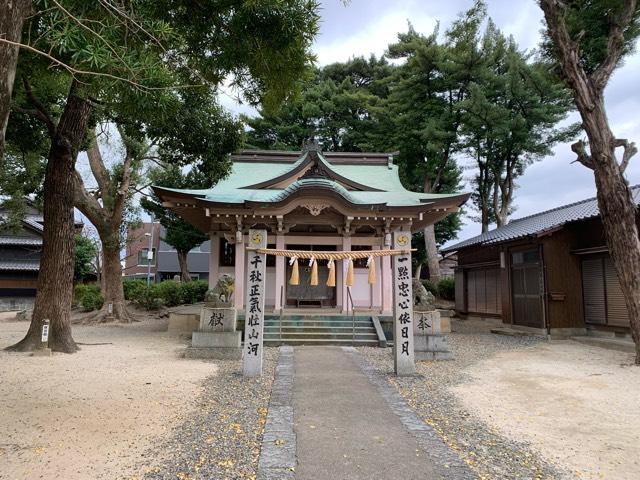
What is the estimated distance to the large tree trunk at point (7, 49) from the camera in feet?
9.32

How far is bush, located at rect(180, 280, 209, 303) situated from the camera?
874 inches

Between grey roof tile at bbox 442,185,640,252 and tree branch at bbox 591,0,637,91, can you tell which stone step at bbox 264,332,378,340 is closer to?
grey roof tile at bbox 442,185,640,252

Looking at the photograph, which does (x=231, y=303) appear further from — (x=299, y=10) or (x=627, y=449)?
(x=627, y=449)

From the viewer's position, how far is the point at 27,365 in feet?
25.3

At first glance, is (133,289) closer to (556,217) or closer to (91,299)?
(91,299)

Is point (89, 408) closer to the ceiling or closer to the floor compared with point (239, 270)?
closer to the floor

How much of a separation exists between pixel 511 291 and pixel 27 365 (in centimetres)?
1430

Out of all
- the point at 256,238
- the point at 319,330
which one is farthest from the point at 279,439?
the point at 319,330

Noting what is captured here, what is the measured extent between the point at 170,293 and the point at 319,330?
40.9ft

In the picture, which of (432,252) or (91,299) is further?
(432,252)

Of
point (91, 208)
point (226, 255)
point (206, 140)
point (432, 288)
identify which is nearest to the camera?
point (206, 140)

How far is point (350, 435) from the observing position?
4195 millimetres

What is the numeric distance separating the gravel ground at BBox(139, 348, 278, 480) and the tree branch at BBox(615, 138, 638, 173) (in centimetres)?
856

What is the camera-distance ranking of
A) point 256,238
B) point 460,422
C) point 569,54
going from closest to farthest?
point 460,422, point 256,238, point 569,54
